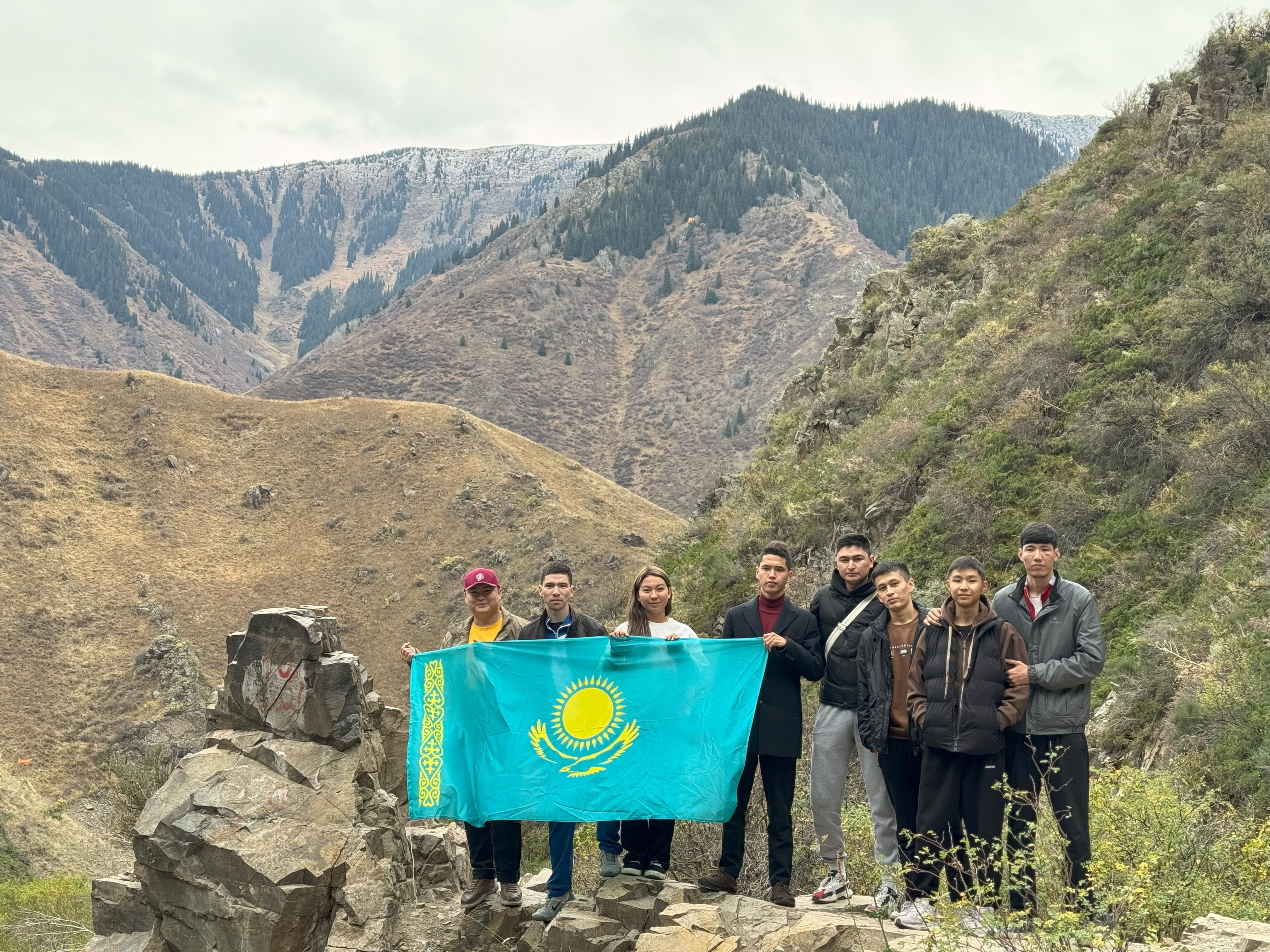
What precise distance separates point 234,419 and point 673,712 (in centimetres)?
6221

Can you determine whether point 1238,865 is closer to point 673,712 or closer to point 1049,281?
point 673,712

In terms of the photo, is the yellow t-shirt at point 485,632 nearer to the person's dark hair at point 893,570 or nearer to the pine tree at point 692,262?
the person's dark hair at point 893,570

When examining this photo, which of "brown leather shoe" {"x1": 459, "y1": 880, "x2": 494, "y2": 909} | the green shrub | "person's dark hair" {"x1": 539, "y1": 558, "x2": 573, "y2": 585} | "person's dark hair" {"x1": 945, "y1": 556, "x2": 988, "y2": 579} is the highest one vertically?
"person's dark hair" {"x1": 945, "y1": 556, "x2": 988, "y2": 579}

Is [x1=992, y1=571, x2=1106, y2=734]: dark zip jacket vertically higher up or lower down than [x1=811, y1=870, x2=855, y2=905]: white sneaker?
higher up

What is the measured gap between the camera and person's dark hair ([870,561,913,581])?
21.1 feet

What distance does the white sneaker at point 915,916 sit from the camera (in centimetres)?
605

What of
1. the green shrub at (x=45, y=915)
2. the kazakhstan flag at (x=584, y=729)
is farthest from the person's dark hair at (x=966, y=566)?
the green shrub at (x=45, y=915)

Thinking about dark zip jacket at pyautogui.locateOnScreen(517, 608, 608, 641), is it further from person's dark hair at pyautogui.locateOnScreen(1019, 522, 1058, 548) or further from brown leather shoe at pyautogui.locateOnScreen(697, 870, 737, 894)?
person's dark hair at pyautogui.locateOnScreen(1019, 522, 1058, 548)

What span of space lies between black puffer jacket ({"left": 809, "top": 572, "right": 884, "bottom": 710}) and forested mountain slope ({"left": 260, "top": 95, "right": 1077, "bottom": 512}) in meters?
79.8

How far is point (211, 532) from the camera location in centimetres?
5475

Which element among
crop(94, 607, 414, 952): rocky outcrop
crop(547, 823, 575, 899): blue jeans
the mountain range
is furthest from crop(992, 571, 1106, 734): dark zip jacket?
the mountain range

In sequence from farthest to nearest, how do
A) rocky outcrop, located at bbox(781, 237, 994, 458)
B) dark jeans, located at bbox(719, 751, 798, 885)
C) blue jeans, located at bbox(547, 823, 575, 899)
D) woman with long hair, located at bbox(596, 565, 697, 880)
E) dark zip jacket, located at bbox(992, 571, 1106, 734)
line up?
rocky outcrop, located at bbox(781, 237, 994, 458) → blue jeans, located at bbox(547, 823, 575, 899) → woman with long hair, located at bbox(596, 565, 697, 880) → dark jeans, located at bbox(719, 751, 798, 885) → dark zip jacket, located at bbox(992, 571, 1106, 734)

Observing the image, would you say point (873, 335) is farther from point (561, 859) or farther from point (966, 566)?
point (966, 566)

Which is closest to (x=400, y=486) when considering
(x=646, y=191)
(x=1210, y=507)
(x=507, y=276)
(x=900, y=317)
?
(x=900, y=317)
